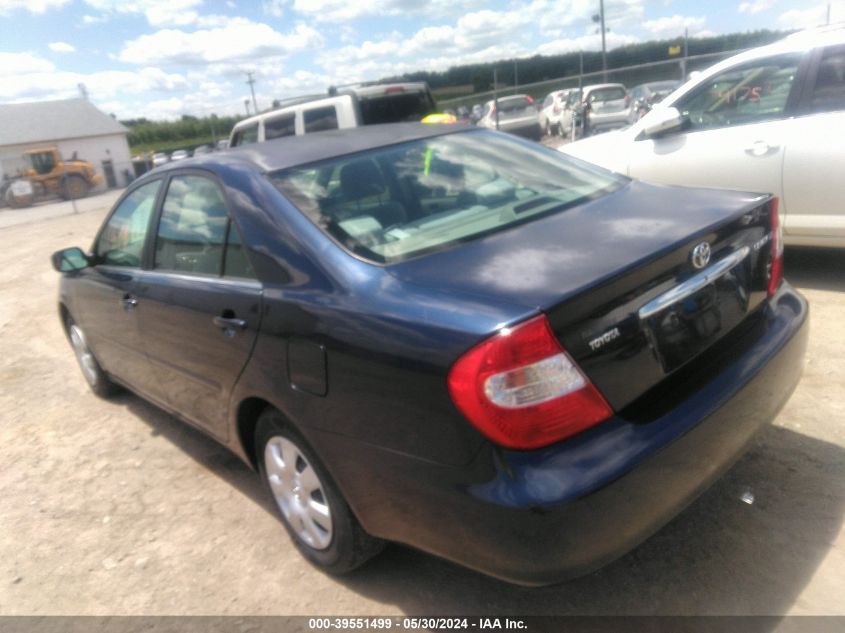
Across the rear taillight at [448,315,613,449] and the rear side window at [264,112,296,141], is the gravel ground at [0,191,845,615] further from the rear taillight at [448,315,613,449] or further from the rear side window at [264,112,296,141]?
the rear side window at [264,112,296,141]

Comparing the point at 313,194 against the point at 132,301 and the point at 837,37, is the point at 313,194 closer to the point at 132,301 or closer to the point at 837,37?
the point at 132,301

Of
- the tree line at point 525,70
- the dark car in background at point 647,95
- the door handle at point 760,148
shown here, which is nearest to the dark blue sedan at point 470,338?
the door handle at point 760,148

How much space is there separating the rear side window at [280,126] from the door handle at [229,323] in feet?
28.9

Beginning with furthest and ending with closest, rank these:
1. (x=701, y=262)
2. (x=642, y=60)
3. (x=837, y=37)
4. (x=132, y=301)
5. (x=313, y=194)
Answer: (x=642, y=60) < (x=837, y=37) < (x=132, y=301) < (x=313, y=194) < (x=701, y=262)

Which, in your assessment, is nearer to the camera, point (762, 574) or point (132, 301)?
point (762, 574)

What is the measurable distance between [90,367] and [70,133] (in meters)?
54.6

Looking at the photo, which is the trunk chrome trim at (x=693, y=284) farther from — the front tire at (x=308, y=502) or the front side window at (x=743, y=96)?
the front side window at (x=743, y=96)

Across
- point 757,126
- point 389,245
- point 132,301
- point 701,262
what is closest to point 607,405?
point 701,262

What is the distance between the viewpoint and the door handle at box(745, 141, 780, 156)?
5.08 metres

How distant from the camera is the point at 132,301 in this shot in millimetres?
3688

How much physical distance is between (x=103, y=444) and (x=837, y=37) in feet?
17.6

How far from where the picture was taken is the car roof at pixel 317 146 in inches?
118

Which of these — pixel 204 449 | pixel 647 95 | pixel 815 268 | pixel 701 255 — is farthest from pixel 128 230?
pixel 647 95

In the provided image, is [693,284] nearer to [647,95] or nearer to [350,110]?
[350,110]
